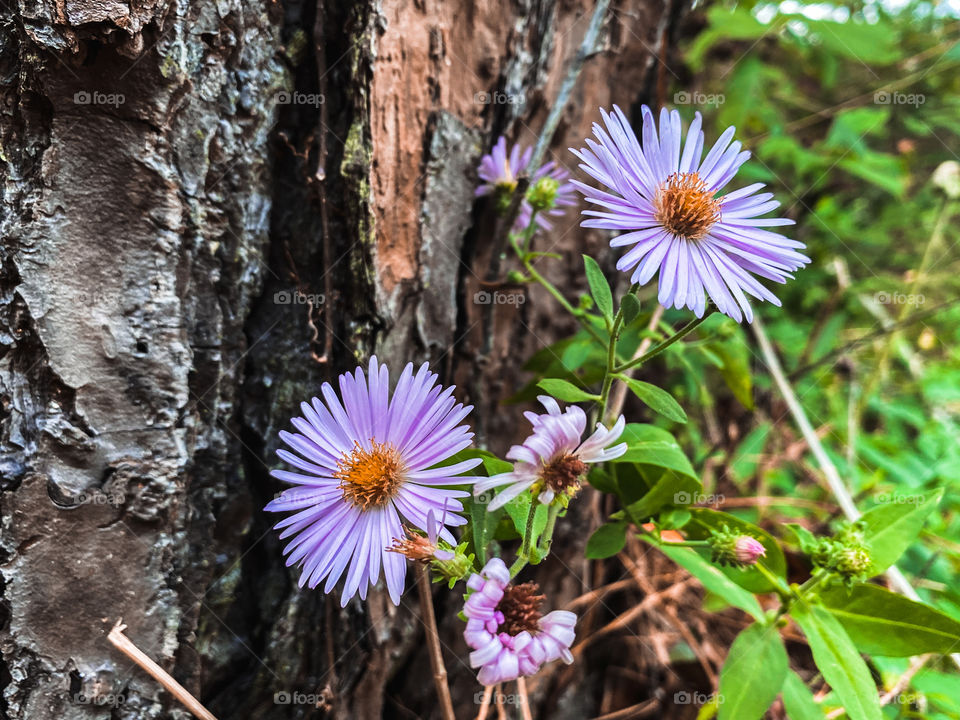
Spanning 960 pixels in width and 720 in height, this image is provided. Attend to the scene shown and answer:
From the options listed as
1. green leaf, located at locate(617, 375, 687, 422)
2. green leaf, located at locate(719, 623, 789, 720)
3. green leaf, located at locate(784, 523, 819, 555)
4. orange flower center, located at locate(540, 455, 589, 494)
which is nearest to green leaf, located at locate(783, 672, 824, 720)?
green leaf, located at locate(719, 623, 789, 720)

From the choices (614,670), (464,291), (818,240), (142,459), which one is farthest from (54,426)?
(818,240)

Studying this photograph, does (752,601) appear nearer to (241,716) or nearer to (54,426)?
(241,716)

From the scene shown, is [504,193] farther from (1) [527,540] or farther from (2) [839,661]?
(2) [839,661]

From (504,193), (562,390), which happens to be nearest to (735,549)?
(562,390)

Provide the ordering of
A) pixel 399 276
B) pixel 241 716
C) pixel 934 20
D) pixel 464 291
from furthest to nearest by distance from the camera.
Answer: pixel 934 20
pixel 464 291
pixel 399 276
pixel 241 716

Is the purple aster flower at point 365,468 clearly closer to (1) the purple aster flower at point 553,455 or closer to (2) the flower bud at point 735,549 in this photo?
(1) the purple aster flower at point 553,455

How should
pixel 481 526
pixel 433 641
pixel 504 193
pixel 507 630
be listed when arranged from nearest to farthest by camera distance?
pixel 507 630, pixel 481 526, pixel 433 641, pixel 504 193

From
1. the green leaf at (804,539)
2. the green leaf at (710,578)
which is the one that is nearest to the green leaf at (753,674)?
the green leaf at (710,578)

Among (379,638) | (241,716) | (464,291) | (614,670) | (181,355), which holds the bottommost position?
(614,670)
